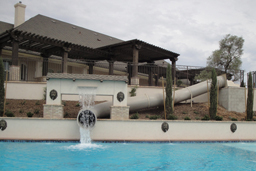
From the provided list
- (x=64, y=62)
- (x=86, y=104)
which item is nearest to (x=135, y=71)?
(x=64, y=62)

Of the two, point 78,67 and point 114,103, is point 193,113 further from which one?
point 78,67

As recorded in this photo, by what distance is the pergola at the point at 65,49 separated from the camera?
19.6 metres

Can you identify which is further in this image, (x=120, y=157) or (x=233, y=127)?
(x=233, y=127)

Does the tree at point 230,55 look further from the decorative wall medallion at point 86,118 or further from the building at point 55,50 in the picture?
the decorative wall medallion at point 86,118

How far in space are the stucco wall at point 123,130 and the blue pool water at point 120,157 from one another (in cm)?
68

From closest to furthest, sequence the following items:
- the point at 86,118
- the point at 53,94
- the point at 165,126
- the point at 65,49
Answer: the point at 86,118 < the point at 53,94 < the point at 165,126 < the point at 65,49

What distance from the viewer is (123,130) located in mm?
15227

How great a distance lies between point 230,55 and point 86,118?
727 inches

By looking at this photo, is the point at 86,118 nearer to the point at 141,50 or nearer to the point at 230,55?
the point at 141,50

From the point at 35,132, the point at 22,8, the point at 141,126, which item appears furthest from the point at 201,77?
the point at 22,8

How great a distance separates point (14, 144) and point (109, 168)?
6964mm

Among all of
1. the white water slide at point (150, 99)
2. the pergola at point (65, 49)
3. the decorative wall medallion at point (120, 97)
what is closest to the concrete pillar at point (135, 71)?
the pergola at point (65, 49)

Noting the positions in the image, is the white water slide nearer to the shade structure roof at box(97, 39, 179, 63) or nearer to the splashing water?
the splashing water

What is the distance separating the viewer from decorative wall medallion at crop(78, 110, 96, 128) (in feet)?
47.0
